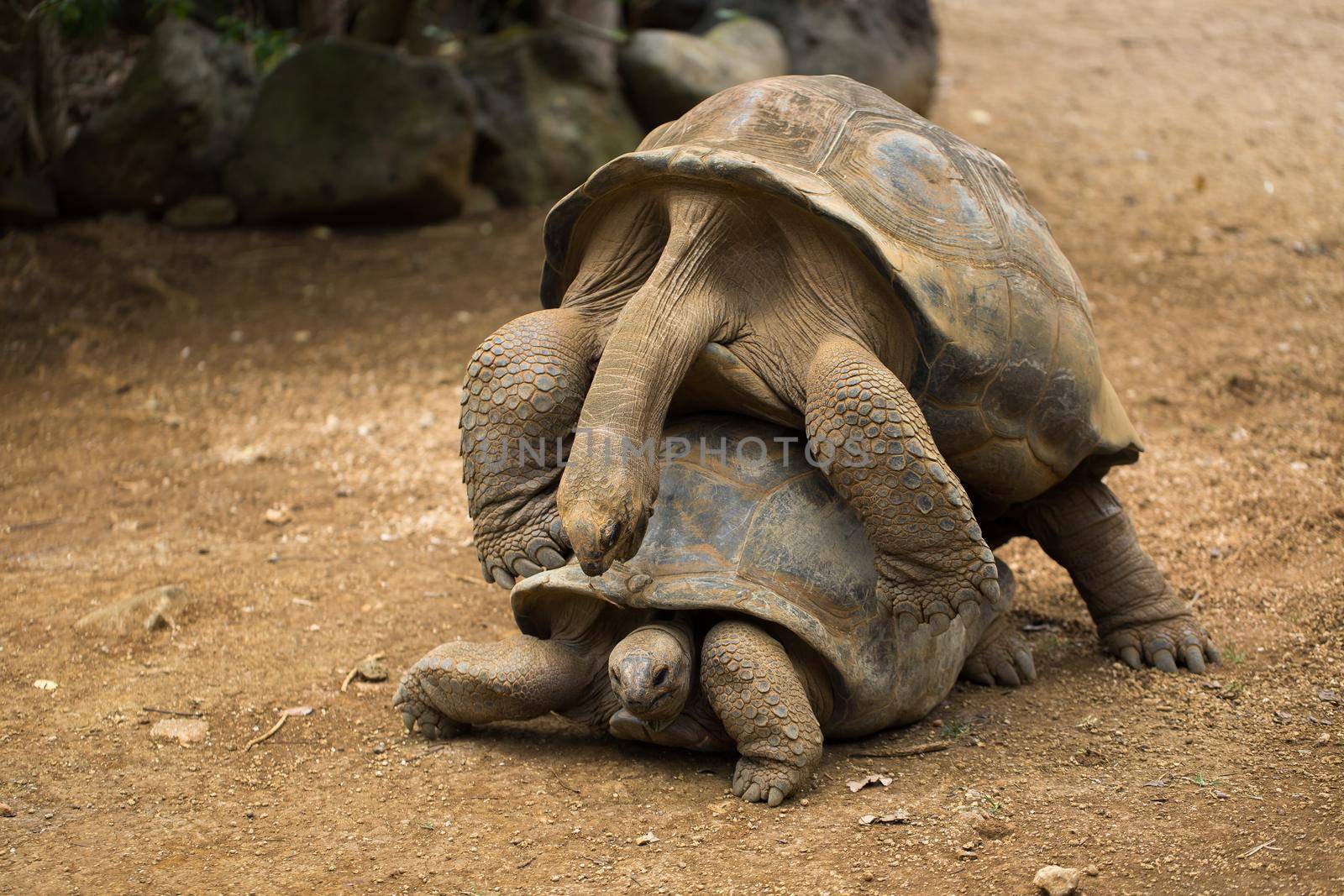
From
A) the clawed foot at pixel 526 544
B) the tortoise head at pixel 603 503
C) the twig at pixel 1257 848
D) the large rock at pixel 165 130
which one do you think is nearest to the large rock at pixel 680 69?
the large rock at pixel 165 130

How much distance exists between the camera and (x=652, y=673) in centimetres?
313

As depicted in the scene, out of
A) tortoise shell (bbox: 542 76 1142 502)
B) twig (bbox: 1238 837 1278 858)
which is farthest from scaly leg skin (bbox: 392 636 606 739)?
twig (bbox: 1238 837 1278 858)

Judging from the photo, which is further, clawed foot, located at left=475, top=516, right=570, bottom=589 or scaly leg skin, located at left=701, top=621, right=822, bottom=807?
clawed foot, located at left=475, top=516, right=570, bottom=589

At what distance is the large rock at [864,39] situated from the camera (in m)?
9.87

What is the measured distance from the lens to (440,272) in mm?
8273

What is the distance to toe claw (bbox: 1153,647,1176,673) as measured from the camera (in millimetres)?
4059

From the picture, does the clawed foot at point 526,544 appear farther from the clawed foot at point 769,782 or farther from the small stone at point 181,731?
the small stone at point 181,731

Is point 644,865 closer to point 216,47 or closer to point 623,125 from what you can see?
point 623,125

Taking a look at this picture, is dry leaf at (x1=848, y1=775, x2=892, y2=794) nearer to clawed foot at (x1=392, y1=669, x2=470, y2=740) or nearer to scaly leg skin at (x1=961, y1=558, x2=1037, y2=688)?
scaly leg skin at (x1=961, y1=558, x2=1037, y2=688)

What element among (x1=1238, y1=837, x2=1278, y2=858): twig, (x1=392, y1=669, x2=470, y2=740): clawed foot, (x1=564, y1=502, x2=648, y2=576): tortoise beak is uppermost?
(x1=564, y1=502, x2=648, y2=576): tortoise beak

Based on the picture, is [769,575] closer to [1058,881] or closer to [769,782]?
[769,782]

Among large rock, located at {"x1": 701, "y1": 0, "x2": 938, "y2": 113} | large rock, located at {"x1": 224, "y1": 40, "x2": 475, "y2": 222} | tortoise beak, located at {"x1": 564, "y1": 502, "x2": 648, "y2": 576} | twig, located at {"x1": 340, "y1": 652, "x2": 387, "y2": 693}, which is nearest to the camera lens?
tortoise beak, located at {"x1": 564, "y1": 502, "x2": 648, "y2": 576}

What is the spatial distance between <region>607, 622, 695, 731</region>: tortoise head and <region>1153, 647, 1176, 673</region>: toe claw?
1710mm

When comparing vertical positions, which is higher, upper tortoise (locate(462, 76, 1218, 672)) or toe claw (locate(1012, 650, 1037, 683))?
upper tortoise (locate(462, 76, 1218, 672))
